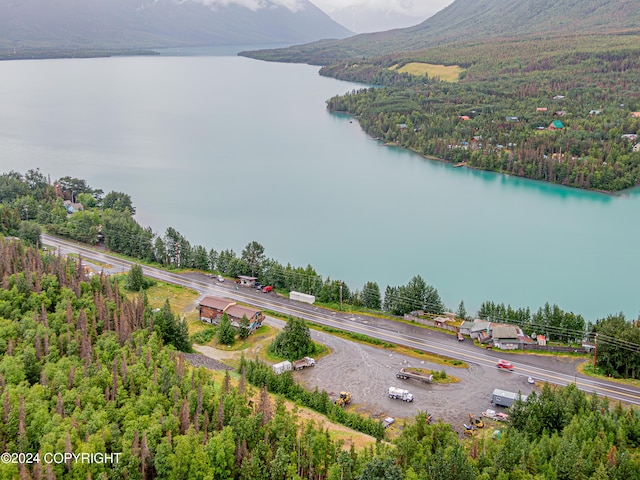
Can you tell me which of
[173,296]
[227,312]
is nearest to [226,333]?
[227,312]

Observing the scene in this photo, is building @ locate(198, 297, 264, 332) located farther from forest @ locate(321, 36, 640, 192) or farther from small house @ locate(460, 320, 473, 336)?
forest @ locate(321, 36, 640, 192)

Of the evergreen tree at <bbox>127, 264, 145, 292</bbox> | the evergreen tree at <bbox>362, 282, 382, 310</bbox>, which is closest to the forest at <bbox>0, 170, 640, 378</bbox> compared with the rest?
the evergreen tree at <bbox>362, 282, 382, 310</bbox>

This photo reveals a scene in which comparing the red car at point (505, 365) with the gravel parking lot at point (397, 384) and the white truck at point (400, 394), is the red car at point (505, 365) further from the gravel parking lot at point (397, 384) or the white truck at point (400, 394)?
the white truck at point (400, 394)

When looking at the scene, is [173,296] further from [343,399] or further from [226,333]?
[343,399]

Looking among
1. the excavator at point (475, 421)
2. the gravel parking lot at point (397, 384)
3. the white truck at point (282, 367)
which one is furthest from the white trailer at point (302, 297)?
the excavator at point (475, 421)

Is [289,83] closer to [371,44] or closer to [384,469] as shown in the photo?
[371,44]
